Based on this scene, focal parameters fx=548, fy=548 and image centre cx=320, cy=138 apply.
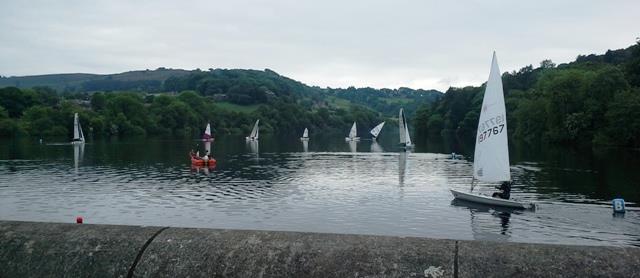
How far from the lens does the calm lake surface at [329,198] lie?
1373 inches

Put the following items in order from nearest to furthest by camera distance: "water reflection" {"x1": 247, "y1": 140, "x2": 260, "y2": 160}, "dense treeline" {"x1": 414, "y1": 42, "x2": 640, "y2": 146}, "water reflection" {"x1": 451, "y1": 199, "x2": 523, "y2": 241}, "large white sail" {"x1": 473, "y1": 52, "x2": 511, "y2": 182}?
"water reflection" {"x1": 451, "y1": 199, "x2": 523, "y2": 241} < "large white sail" {"x1": 473, "y1": 52, "x2": 511, "y2": 182} < "water reflection" {"x1": 247, "y1": 140, "x2": 260, "y2": 160} < "dense treeline" {"x1": 414, "y1": 42, "x2": 640, "y2": 146}

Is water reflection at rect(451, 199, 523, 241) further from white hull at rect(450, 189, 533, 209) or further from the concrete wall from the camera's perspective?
the concrete wall

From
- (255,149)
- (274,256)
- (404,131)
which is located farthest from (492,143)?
(255,149)

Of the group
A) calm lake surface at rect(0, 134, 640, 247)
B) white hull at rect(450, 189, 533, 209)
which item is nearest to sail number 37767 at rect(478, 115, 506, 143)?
white hull at rect(450, 189, 533, 209)

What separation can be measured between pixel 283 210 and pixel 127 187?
63.6 feet

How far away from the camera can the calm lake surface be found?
34.9 m

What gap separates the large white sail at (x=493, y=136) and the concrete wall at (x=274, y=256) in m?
38.1

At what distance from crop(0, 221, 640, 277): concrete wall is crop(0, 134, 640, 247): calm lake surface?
2770 cm

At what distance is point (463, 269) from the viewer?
5.19 meters

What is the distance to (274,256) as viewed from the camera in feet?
17.9

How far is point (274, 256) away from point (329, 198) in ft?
137

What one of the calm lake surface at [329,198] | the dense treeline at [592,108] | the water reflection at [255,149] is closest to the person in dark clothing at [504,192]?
the calm lake surface at [329,198]

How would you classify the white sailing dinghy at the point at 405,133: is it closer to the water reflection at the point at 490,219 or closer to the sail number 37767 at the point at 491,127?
the sail number 37767 at the point at 491,127

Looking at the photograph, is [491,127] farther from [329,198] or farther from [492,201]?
[329,198]
